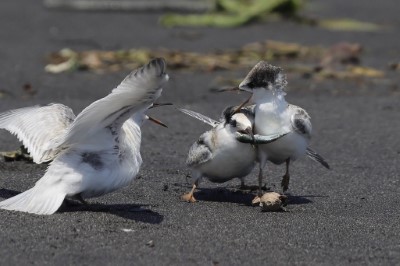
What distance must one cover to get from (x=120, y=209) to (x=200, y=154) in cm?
72

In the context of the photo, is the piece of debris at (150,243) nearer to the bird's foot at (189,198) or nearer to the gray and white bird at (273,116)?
the bird's foot at (189,198)

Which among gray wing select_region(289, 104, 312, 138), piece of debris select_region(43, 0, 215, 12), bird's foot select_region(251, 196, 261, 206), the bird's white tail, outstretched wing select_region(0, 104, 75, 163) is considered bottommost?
piece of debris select_region(43, 0, 215, 12)

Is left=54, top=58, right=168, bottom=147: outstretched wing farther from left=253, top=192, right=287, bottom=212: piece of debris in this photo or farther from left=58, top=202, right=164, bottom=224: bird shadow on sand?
left=253, top=192, right=287, bottom=212: piece of debris

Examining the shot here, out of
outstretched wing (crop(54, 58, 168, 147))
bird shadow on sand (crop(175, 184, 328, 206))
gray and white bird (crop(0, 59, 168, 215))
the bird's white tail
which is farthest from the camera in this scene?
bird shadow on sand (crop(175, 184, 328, 206))

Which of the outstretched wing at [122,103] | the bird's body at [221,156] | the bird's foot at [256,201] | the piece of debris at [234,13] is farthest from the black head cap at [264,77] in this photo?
the piece of debris at [234,13]

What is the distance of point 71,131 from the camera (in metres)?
5.50

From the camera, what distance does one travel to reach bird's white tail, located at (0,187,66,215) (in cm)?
530

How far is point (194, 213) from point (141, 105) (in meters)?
0.79

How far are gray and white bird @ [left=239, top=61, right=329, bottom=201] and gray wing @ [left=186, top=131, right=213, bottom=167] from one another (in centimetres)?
33

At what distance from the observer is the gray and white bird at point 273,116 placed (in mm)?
6059

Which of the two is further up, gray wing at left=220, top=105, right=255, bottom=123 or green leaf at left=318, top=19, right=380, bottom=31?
gray wing at left=220, top=105, right=255, bottom=123

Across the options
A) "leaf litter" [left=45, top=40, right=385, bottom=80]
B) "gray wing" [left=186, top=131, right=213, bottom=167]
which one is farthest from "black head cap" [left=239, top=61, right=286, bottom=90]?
"leaf litter" [left=45, top=40, right=385, bottom=80]

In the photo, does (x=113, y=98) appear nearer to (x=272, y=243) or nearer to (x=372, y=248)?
(x=272, y=243)

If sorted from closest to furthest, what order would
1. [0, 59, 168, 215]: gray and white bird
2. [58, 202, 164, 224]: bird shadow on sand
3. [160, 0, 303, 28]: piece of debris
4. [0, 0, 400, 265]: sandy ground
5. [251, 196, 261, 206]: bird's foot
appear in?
[0, 0, 400, 265]: sandy ground < [0, 59, 168, 215]: gray and white bird < [58, 202, 164, 224]: bird shadow on sand < [251, 196, 261, 206]: bird's foot < [160, 0, 303, 28]: piece of debris
